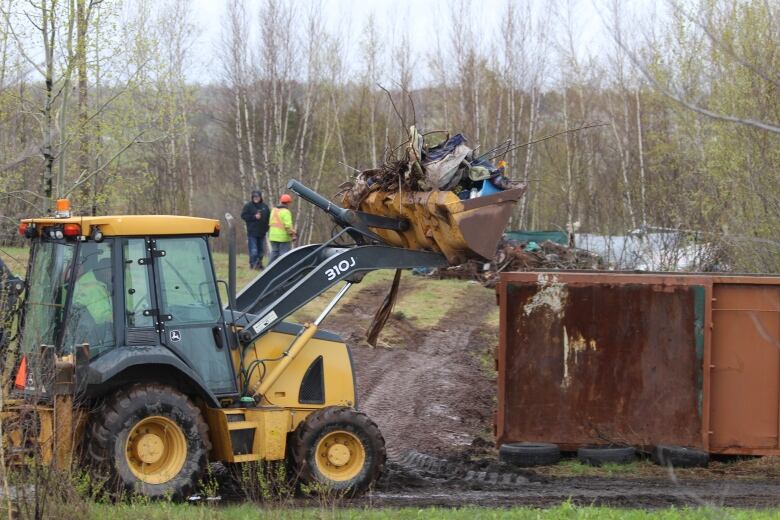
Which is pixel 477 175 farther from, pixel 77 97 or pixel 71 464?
pixel 77 97

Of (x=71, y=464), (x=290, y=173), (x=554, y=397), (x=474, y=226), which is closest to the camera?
(x=71, y=464)

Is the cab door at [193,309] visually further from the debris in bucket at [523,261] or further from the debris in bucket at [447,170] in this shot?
the debris in bucket at [523,261]

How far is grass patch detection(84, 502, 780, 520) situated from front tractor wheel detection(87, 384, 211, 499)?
340 mm

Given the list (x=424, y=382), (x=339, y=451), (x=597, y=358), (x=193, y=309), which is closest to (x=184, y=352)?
(x=193, y=309)

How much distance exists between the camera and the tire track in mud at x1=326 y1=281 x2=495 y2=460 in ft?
39.7

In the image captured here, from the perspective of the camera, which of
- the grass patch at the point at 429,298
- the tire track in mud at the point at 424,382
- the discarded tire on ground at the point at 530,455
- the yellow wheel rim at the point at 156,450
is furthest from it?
the grass patch at the point at 429,298

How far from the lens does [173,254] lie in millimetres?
8289

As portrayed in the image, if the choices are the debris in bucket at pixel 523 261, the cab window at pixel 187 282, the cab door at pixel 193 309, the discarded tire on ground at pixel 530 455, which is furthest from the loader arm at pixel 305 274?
the debris in bucket at pixel 523 261

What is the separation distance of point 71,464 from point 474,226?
370cm

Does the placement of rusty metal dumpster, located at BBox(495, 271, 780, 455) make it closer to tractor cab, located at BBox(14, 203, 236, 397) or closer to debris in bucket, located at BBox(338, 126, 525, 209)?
debris in bucket, located at BBox(338, 126, 525, 209)

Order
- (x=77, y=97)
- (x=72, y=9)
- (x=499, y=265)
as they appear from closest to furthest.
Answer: (x=72, y=9)
(x=77, y=97)
(x=499, y=265)

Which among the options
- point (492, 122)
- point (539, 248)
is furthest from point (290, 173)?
point (539, 248)

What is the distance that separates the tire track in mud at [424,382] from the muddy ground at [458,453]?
0.6 inches

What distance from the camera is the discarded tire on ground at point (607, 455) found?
33.0ft
